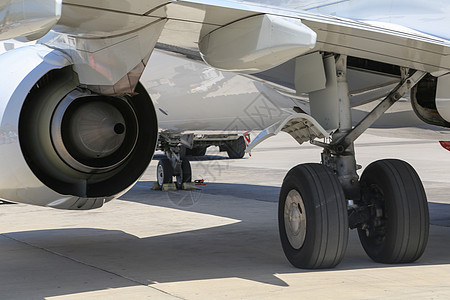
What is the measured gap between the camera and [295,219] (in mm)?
6109

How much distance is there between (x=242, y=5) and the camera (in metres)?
4.82

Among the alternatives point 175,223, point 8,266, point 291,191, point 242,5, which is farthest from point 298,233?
A: point 175,223

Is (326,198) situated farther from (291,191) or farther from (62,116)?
(62,116)

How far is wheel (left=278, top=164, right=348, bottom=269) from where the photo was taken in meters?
5.79

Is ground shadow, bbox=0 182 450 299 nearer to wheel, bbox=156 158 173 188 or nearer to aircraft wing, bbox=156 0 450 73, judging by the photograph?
aircraft wing, bbox=156 0 450 73

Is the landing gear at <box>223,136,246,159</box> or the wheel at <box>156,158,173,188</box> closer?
the wheel at <box>156,158,173,188</box>

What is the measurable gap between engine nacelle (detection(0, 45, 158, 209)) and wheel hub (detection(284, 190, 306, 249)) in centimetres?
151

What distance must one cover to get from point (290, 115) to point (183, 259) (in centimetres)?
167

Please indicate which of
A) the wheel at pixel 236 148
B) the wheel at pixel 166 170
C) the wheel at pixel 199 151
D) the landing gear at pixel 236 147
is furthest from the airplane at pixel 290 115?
the wheel at pixel 236 148

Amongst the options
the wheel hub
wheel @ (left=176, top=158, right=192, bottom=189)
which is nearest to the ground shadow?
the wheel hub

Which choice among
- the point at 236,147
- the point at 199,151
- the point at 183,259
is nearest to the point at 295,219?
the point at 183,259

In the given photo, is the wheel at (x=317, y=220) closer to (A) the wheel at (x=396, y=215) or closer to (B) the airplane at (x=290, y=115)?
(B) the airplane at (x=290, y=115)

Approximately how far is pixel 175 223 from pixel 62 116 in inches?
136

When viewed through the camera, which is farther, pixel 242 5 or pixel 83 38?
pixel 83 38
